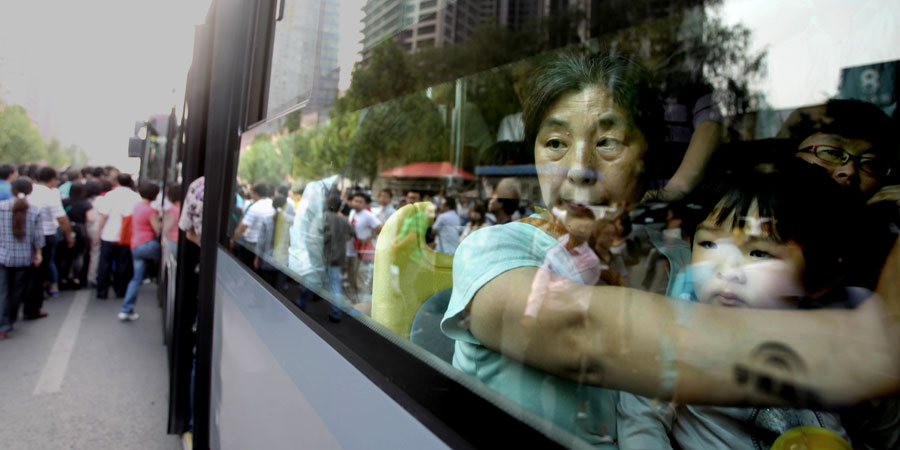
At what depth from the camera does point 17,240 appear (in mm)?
6352

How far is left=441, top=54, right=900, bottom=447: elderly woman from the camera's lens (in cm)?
66

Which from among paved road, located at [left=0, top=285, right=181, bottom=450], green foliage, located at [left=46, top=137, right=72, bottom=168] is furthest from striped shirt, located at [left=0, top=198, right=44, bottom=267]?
green foliage, located at [left=46, top=137, right=72, bottom=168]

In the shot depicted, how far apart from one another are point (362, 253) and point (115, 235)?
8.42 meters

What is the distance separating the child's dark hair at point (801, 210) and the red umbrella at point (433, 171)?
7.67 feet

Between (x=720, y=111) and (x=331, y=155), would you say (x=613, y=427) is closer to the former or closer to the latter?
(x=720, y=111)

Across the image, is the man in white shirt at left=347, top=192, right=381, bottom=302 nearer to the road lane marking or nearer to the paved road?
the paved road

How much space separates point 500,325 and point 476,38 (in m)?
2.15

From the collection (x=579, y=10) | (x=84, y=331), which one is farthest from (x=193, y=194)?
(x=84, y=331)

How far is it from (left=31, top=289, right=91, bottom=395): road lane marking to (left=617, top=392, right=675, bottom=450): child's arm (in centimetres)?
552

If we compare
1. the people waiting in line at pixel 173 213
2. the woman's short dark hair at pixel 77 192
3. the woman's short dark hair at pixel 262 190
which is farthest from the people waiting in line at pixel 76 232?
the woman's short dark hair at pixel 262 190

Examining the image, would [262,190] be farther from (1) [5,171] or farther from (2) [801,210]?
(1) [5,171]

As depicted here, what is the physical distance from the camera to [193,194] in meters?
3.58

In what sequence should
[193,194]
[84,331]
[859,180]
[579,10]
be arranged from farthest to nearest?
[84,331]
[193,194]
[579,10]
[859,180]

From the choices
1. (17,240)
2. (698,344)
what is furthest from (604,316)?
(17,240)
